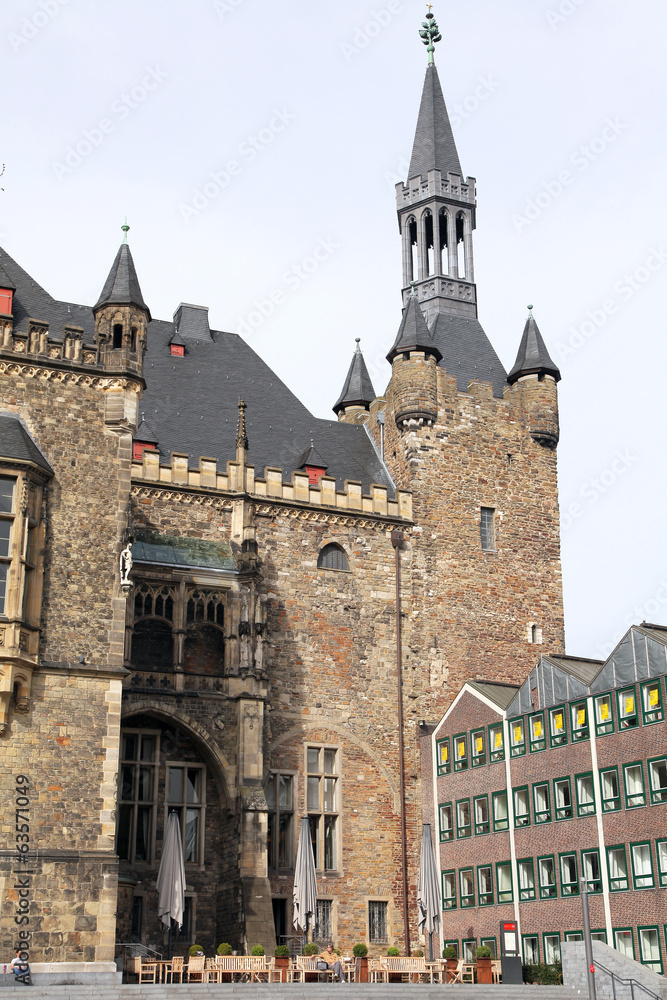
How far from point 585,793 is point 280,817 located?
23.8ft

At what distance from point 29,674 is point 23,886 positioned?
3343 millimetres

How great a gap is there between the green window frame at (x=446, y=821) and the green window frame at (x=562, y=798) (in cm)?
397

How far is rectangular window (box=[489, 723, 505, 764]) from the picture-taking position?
100 ft

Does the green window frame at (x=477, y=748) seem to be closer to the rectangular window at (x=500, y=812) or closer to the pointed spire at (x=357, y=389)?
the rectangular window at (x=500, y=812)

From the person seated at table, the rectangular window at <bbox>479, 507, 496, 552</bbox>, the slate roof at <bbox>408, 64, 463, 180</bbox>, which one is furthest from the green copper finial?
the person seated at table

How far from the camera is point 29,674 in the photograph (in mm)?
21281

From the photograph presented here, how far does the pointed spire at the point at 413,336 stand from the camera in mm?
A: 35844

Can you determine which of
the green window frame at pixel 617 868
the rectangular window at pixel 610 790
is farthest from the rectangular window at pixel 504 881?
the rectangular window at pixel 610 790

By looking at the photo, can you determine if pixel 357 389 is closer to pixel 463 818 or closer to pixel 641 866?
pixel 463 818

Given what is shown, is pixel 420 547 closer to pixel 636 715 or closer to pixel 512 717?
pixel 512 717

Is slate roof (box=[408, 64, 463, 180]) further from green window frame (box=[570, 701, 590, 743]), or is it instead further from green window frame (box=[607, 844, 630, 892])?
green window frame (box=[607, 844, 630, 892])

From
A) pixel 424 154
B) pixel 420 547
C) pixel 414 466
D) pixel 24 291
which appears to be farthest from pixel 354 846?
pixel 424 154

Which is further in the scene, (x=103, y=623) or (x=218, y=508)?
(x=218, y=508)

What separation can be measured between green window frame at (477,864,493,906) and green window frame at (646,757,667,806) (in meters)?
5.81
